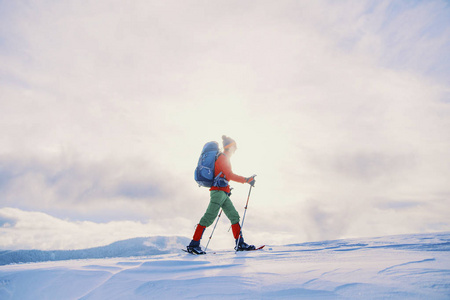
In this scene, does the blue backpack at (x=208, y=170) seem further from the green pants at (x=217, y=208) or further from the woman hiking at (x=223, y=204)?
the green pants at (x=217, y=208)

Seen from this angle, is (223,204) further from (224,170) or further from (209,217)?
(224,170)

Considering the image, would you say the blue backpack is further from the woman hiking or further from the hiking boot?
the hiking boot

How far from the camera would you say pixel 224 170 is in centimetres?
674

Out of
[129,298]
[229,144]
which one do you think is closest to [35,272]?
[129,298]

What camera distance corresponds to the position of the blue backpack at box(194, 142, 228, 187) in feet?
22.2

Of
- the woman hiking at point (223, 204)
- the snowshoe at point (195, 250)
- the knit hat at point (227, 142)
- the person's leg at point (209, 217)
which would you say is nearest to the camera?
the snowshoe at point (195, 250)

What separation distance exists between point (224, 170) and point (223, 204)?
990 millimetres

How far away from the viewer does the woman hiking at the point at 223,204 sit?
6598 millimetres

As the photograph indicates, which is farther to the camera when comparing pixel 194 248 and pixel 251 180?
pixel 251 180

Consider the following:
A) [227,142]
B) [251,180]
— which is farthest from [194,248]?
[227,142]

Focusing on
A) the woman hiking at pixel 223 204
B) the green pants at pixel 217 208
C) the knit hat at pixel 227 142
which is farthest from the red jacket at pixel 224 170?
the knit hat at pixel 227 142

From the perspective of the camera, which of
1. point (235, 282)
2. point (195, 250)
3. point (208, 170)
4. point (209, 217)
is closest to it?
point (235, 282)

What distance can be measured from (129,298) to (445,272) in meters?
3.04

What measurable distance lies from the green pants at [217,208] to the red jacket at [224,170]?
5.1 inches
